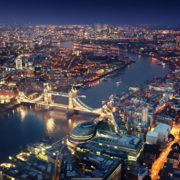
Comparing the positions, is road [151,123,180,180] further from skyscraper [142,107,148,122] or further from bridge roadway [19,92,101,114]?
bridge roadway [19,92,101,114]

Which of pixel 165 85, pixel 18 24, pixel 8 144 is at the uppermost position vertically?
pixel 18 24

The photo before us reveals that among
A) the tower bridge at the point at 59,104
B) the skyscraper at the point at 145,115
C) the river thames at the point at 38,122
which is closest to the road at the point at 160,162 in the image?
the skyscraper at the point at 145,115

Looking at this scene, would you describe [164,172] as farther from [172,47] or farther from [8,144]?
[172,47]

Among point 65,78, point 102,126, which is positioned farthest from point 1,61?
point 102,126

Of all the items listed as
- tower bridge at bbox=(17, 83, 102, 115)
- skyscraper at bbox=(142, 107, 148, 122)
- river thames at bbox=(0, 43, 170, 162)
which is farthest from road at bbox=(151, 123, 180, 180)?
river thames at bbox=(0, 43, 170, 162)

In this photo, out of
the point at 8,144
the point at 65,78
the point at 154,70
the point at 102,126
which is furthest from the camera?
the point at 154,70

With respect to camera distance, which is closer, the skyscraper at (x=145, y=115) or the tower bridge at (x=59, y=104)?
the skyscraper at (x=145, y=115)

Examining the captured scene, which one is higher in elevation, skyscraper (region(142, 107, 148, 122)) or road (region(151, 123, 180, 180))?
skyscraper (region(142, 107, 148, 122))

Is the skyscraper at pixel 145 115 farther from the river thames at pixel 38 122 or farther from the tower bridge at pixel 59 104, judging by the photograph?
the river thames at pixel 38 122

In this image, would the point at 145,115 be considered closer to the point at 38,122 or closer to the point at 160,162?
the point at 160,162

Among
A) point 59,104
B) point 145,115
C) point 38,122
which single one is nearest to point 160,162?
point 145,115

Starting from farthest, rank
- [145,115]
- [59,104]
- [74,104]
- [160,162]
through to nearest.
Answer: [59,104]
[74,104]
[145,115]
[160,162]
